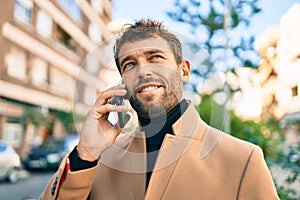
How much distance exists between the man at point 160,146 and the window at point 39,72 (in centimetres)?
1733

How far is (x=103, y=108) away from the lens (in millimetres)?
956

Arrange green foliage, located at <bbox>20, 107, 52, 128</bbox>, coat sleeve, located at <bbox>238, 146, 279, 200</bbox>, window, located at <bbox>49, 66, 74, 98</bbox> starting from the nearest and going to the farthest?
coat sleeve, located at <bbox>238, 146, 279, 200</bbox> → green foliage, located at <bbox>20, 107, 52, 128</bbox> → window, located at <bbox>49, 66, 74, 98</bbox>

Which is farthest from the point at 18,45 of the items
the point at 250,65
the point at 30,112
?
the point at 250,65

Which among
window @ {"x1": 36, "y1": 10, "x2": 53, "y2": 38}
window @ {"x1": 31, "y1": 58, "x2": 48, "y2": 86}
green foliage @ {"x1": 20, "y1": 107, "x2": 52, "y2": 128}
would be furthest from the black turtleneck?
window @ {"x1": 36, "y1": 10, "x2": 53, "y2": 38}

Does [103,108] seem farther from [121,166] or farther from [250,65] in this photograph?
[250,65]

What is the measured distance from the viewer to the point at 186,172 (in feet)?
3.14

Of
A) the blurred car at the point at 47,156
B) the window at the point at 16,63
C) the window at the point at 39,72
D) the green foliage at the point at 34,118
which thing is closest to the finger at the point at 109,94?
the blurred car at the point at 47,156

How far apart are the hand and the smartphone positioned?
→ 12 mm

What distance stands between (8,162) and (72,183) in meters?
6.35

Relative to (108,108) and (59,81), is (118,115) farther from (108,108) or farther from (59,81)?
(59,81)

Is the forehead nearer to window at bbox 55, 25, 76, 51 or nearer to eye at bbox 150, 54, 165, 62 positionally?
eye at bbox 150, 54, 165, 62

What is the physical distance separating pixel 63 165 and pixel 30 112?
675 inches

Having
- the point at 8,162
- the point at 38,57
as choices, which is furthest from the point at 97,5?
the point at 8,162

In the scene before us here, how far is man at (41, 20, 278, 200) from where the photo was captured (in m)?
0.91
